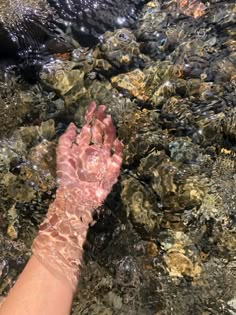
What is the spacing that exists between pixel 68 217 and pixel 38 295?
1.35ft

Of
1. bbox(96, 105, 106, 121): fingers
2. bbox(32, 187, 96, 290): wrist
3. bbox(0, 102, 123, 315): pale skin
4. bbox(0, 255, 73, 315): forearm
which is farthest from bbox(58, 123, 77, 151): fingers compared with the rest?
bbox(0, 255, 73, 315): forearm

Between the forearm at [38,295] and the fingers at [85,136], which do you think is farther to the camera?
the fingers at [85,136]

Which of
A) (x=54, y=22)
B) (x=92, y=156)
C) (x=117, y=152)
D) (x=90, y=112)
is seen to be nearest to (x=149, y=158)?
(x=117, y=152)

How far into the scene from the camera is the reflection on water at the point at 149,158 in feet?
7.20

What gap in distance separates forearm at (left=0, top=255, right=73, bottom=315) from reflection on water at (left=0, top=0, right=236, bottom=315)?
65 mm

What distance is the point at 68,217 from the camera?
2.33 metres

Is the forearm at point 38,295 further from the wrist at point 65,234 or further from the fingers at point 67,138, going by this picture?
the fingers at point 67,138

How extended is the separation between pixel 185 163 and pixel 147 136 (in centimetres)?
26

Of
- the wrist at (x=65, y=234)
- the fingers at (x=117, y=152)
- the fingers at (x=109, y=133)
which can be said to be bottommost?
the wrist at (x=65, y=234)

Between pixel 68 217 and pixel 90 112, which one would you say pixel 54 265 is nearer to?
pixel 68 217

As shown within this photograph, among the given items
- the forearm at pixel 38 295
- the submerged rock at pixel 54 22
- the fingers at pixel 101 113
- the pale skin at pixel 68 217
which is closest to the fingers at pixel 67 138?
the pale skin at pixel 68 217

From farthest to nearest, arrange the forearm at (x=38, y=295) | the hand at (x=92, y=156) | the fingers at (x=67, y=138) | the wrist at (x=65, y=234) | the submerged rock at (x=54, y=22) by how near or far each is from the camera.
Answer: the submerged rock at (x=54, y=22) → the fingers at (x=67, y=138) → the hand at (x=92, y=156) → the wrist at (x=65, y=234) → the forearm at (x=38, y=295)

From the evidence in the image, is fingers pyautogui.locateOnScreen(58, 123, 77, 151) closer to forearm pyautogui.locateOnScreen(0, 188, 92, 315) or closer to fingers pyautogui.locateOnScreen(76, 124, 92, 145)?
fingers pyautogui.locateOnScreen(76, 124, 92, 145)

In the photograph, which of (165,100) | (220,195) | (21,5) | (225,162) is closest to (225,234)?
(220,195)
